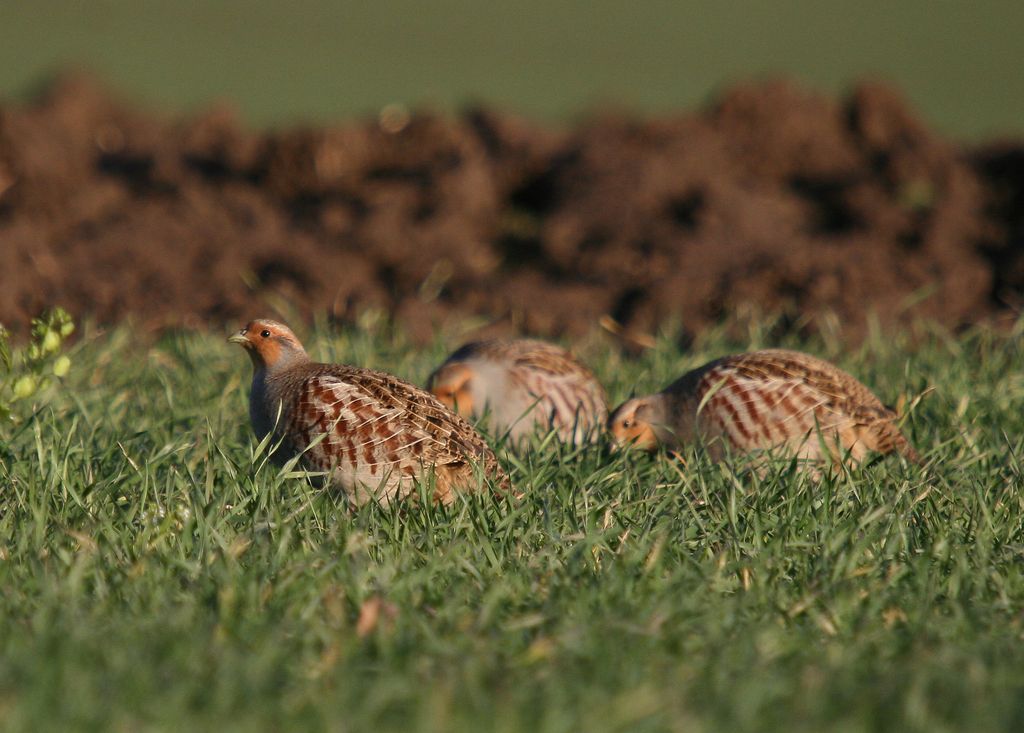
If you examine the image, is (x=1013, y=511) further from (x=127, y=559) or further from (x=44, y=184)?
(x=44, y=184)

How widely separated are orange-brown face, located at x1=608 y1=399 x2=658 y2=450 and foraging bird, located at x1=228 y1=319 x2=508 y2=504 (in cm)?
70

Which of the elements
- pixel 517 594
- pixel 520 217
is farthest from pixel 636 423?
pixel 520 217

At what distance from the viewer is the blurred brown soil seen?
26.5ft

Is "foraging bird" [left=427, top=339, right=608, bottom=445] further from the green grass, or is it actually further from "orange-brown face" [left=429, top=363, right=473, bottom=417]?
the green grass

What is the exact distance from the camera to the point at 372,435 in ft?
14.0

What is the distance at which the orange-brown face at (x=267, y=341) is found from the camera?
4.77 m

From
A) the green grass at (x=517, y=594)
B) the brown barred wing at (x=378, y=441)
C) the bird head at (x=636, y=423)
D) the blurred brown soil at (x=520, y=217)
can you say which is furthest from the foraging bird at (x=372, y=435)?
the blurred brown soil at (x=520, y=217)

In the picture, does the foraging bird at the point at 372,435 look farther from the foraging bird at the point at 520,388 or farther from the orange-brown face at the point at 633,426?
the foraging bird at the point at 520,388

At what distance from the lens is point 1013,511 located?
404 cm

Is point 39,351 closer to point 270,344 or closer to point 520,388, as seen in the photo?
point 270,344

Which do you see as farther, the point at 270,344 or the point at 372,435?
the point at 270,344

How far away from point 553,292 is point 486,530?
4.74 m

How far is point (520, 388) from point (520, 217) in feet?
13.6

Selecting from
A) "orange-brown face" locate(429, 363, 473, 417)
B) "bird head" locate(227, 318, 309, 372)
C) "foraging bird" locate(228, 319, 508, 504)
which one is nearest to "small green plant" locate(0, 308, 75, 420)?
"foraging bird" locate(228, 319, 508, 504)
